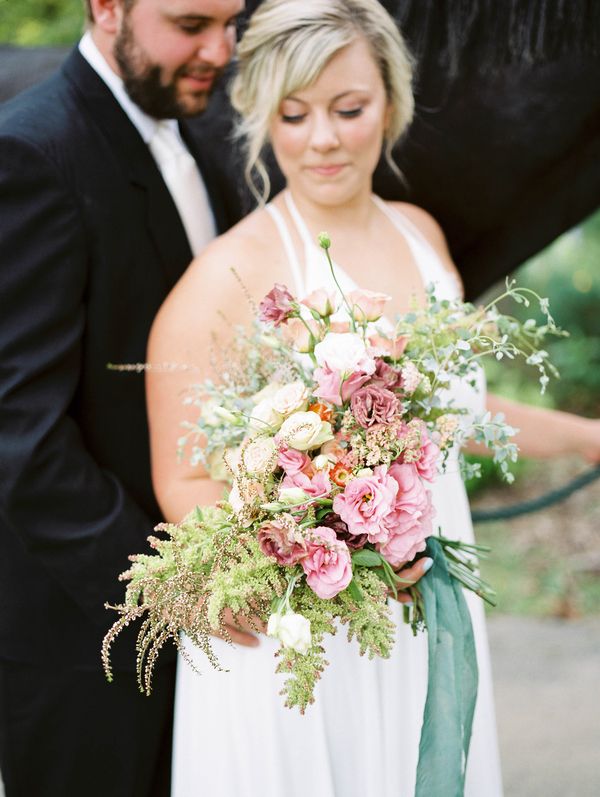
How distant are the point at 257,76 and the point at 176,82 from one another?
17cm

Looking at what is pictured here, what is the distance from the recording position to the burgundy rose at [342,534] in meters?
1.47

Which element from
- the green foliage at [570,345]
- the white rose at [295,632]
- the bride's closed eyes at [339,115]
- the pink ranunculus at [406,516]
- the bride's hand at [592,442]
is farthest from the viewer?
the green foliage at [570,345]

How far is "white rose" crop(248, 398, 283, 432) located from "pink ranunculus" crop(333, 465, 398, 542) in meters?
0.14

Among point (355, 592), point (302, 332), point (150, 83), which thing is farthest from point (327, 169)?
point (355, 592)

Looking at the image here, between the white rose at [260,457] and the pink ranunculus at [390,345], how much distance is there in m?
0.21

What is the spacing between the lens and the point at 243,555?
1.43 meters

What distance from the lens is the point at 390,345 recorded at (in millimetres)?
1522

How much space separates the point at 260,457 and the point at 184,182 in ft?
2.80

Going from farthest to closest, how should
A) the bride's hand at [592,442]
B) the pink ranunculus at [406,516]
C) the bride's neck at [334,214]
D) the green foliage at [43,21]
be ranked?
the green foliage at [43,21] → the bride's hand at [592,442] → the bride's neck at [334,214] → the pink ranunculus at [406,516]

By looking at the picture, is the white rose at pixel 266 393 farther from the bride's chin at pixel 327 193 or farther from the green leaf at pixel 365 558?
the bride's chin at pixel 327 193

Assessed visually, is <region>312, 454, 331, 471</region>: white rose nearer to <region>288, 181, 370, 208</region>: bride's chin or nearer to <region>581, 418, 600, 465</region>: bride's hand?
<region>288, 181, 370, 208</region>: bride's chin

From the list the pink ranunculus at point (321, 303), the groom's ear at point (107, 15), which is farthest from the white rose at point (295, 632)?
the groom's ear at point (107, 15)

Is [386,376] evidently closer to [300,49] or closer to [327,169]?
[327,169]

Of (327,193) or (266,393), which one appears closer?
(266,393)
